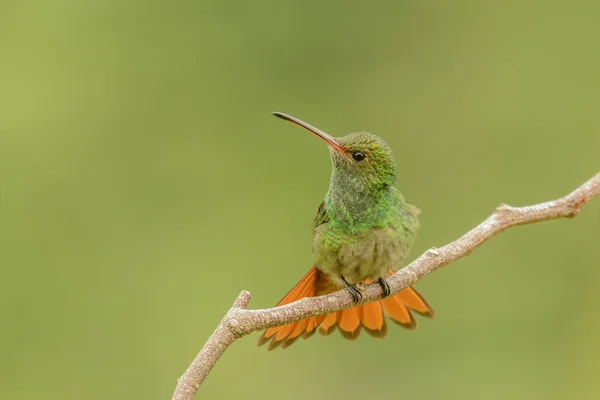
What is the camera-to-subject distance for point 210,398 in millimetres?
5820

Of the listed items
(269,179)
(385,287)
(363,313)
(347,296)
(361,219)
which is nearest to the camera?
(347,296)

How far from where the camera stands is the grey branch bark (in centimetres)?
218

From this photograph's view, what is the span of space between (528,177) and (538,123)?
2.04 feet

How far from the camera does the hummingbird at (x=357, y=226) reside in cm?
332

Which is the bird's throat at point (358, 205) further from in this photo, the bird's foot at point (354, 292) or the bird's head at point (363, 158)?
the bird's foot at point (354, 292)

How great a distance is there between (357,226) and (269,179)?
143 inches

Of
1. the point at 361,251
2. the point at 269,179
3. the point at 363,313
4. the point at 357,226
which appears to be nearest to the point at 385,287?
the point at 361,251

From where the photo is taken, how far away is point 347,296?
118 inches

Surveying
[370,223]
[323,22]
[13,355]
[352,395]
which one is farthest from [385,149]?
[323,22]

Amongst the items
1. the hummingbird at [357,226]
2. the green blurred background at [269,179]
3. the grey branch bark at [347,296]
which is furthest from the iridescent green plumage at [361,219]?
the green blurred background at [269,179]

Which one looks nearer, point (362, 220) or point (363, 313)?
point (362, 220)

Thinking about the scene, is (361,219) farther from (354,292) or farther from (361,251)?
(354,292)

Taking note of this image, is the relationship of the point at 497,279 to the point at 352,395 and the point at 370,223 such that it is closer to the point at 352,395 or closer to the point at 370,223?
the point at 352,395

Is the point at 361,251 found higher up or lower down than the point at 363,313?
higher up
